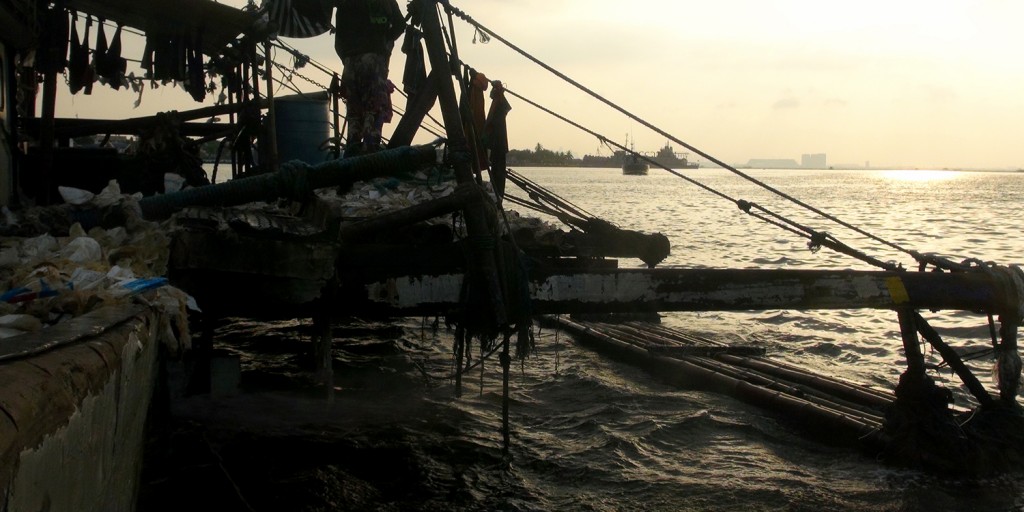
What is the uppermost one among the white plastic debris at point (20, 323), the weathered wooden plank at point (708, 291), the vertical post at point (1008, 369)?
the white plastic debris at point (20, 323)

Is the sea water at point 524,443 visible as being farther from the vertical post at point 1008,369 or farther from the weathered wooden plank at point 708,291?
the weathered wooden plank at point 708,291

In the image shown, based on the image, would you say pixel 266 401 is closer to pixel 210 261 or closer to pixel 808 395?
pixel 210 261

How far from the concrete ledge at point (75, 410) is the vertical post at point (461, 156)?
2551mm

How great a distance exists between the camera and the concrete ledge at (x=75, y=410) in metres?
1.95

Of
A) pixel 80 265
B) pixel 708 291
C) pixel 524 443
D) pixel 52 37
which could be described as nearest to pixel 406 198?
pixel 524 443

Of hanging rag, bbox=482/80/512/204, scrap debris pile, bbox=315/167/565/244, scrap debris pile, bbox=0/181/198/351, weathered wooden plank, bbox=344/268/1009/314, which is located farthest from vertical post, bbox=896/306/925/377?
scrap debris pile, bbox=0/181/198/351

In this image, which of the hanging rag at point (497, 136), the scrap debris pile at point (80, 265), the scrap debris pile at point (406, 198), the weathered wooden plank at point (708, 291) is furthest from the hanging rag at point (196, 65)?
the weathered wooden plank at point (708, 291)

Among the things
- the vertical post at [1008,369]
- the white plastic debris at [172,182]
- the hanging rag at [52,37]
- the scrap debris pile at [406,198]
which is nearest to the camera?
the vertical post at [1008,369]

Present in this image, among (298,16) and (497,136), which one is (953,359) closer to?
(497,136)

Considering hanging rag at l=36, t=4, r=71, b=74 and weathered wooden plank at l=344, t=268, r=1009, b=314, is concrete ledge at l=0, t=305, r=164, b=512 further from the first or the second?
hanging rag at l=36, t=4, r=71, b=74

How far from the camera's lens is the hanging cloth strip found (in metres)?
11.5

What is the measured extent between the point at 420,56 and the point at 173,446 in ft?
17.5

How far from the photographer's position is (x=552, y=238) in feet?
26.9

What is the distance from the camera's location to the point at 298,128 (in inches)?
497
